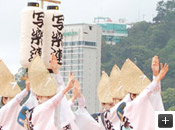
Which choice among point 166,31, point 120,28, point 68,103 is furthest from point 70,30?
point 120,28

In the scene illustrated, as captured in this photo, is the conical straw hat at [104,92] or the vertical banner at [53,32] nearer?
the conical straw hat at [104,92]

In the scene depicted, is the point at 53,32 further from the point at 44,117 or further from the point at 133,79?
the point at 133,79

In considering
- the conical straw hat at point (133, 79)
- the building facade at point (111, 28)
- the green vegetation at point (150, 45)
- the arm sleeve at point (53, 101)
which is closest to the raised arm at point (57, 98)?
the arm sleeve at point (53, 101)

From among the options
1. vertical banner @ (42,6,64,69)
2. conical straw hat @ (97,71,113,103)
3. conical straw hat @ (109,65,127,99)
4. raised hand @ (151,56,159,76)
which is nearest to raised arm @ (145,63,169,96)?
raised hand @ (151,56,159,76)

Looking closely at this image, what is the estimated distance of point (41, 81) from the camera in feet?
58.2

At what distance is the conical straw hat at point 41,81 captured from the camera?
1756 centimetres

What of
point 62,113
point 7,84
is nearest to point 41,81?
point 62,113

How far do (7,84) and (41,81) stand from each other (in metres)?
2.65

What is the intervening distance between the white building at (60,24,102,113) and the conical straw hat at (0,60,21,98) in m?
42.3

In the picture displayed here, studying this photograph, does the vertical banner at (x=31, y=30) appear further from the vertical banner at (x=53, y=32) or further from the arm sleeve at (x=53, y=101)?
the arm sleeve at (x=53, y=101)

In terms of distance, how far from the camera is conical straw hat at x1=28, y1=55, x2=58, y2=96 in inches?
691

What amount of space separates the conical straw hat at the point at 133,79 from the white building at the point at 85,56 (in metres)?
44.8

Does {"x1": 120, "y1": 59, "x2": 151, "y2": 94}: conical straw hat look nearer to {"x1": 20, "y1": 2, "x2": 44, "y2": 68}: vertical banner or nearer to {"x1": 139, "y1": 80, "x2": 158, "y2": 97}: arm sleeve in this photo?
{"x1": 139, "y1": 80, "x2": 158, "y2": 97}: arm sleeve

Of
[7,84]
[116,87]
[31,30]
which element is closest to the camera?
[116,87]
